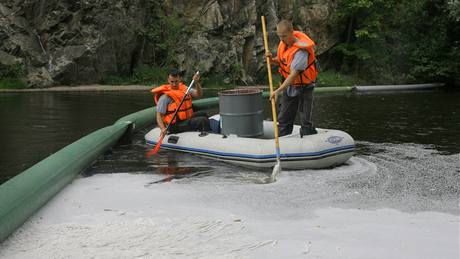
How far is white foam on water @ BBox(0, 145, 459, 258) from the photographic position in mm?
3327

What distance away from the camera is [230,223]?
3.84m

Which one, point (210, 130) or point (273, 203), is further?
point (210, 130)

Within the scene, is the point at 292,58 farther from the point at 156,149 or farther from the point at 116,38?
the point at 116,38

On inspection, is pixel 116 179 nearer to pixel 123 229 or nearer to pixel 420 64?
pixel 123 229

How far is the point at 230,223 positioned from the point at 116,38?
16.0 metres

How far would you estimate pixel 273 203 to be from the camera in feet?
14.3

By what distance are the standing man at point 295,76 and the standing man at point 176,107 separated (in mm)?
1115

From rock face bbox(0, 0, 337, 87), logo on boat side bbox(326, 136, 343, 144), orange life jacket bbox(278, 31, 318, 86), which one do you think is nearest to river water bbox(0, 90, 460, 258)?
logo on boat side bbox(326, 136, 343, 144)

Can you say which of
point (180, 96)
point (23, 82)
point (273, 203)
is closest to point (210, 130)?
point (180, 96)

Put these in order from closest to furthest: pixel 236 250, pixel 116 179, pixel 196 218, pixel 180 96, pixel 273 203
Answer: pixel 236 250 < pixel 196 218 < pixel 273 203 < pixel 116 179 < pixel 180 96

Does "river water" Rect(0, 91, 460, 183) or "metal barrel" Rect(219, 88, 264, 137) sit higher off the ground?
"metal barrel" Rect(219, 88, 264, 137)

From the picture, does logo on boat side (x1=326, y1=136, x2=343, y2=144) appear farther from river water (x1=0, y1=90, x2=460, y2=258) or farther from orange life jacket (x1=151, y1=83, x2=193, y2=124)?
orange life jacket (x1=151, y1=83, x2=193, y2=124)

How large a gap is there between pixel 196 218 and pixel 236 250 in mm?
698

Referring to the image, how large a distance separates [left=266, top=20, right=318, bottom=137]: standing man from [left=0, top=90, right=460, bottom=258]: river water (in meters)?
0.77
